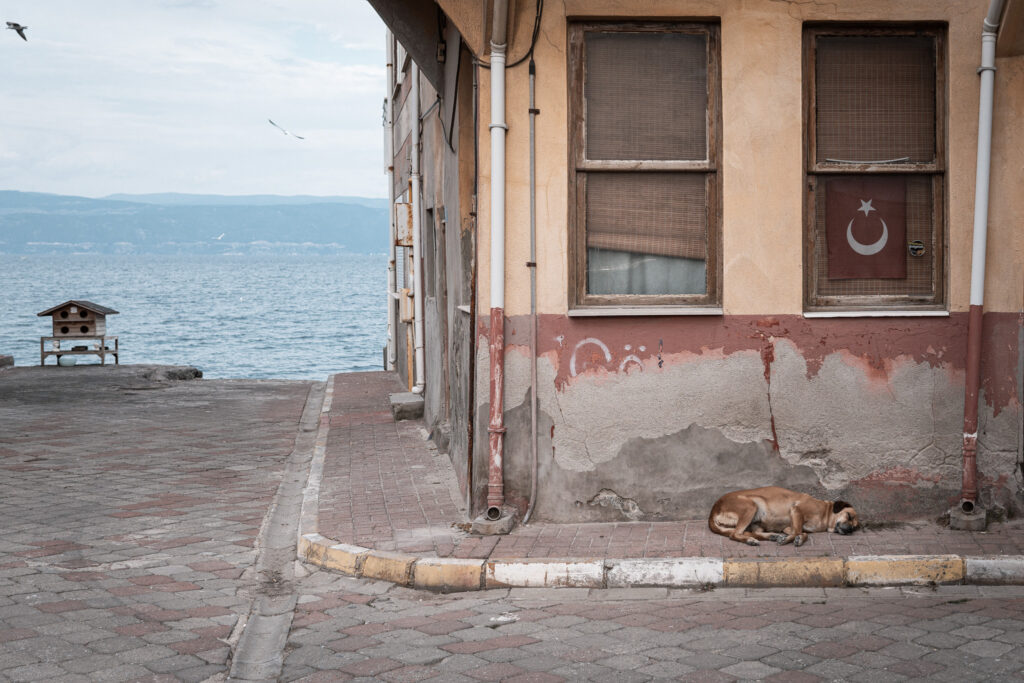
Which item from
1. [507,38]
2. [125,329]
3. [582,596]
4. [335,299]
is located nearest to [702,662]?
[582,596]

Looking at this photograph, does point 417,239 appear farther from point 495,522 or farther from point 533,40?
point 495,522

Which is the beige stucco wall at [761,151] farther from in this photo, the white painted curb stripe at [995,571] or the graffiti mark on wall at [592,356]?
the white painted curb stripe at [995,571]

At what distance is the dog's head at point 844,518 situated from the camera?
7516 millimetres

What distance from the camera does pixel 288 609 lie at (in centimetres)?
669

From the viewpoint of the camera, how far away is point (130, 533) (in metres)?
8.62

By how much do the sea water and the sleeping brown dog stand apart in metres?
34.2

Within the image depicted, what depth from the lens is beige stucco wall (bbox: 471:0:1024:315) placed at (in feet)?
25.6

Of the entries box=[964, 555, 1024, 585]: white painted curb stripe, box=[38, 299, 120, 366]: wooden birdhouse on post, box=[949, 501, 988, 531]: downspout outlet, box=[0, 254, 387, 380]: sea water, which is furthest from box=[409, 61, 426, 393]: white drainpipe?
box=[0, 254, 387, 380]: sea water

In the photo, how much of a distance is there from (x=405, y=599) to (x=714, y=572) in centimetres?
188

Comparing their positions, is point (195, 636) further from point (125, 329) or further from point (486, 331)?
point (125, 329)

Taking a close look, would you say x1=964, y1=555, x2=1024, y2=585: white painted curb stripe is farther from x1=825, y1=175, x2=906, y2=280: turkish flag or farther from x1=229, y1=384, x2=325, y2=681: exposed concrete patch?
x1=229, y1=384, x2=325, y2=681: exposed concrete patch

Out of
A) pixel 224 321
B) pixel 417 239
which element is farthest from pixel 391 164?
pixel 224 321

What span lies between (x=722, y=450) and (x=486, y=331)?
1.86 meters

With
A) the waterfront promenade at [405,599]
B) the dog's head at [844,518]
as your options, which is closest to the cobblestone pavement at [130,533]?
the waterfront promenade at [405,599]
